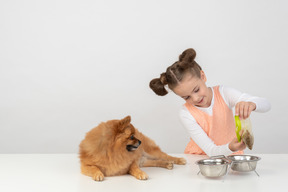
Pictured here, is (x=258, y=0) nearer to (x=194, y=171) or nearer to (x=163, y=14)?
(x=163, y=14)

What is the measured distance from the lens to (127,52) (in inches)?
148

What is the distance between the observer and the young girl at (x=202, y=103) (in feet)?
7.63

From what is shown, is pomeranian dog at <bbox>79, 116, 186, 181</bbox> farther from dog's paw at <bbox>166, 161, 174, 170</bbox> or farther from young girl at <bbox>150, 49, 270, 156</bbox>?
young girl at <bbox>150, 49, 270, 156</bbox>

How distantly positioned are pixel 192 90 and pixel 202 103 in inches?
9.2

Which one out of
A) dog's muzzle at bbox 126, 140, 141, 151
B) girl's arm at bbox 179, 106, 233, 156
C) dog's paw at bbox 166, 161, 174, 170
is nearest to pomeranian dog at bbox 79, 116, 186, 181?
dog's muzzle at bbox 126, 140, 141, 151

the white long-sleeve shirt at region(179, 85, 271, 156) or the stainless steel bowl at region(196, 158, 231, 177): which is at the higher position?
the white long-sleeve shirt at region(179, 85, 271, 156)

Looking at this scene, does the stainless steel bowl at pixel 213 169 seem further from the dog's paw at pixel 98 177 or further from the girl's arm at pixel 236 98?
the girl's arm at pixel 236 98

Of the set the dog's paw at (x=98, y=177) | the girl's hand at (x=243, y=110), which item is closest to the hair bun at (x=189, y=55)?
the girl's hand at (x=243, y=110)

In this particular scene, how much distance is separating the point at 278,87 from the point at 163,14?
59.7 inches

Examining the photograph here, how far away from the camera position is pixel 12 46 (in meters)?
3.72

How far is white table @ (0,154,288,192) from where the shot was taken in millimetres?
1611

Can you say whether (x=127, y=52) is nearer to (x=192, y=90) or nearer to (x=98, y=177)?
(x=192, y=90)

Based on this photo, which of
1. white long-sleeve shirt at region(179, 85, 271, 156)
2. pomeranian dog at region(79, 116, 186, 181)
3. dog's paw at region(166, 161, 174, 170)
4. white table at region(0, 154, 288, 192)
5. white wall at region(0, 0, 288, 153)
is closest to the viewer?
white table at region(0, 154, 288, 192)

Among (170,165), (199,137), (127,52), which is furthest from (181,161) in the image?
(127,52)
